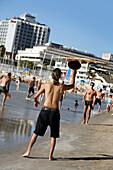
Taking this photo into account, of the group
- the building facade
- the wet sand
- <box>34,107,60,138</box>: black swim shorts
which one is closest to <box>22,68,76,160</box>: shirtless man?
<box>34,107,60,138</box>: black swim shorts

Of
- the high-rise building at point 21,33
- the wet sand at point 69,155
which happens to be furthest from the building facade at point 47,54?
the wet sand at point 69,155

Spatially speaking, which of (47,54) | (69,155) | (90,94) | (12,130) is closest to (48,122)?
(69,155)

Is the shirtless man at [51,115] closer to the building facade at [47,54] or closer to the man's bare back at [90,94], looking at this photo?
the man's bare back at [90,94]

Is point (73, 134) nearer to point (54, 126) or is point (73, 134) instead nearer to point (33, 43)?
point (54, 126)

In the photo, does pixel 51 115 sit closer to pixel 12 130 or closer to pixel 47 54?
pixel 12 130

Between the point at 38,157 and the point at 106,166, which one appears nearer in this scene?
the point at 106,166

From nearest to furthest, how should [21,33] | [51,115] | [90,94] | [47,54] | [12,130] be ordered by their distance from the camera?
[51,115] → [12,130] → [90,94] → [47,54] → [21,33]

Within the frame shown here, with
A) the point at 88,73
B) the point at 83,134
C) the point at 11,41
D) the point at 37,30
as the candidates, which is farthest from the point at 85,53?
the point at 83,134

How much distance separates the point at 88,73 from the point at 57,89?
111 m

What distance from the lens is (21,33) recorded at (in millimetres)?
172750

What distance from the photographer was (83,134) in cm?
842

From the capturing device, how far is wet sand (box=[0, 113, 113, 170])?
15.5 feet

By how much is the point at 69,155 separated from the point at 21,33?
171m

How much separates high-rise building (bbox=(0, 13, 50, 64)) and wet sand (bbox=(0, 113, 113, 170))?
15801 centimetres
